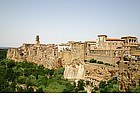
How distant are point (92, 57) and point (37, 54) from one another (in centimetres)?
67

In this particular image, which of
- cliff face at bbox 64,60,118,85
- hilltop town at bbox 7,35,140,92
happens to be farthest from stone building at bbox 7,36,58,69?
cliff face at bbox 64,60,118,85

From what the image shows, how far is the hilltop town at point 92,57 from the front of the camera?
309 centimetres

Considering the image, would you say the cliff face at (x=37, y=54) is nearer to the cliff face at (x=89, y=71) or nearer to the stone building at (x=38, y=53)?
the stone building at (x=38, y=53)

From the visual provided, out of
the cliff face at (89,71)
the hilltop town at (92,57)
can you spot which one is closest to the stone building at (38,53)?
the hilltop town at (92,57)

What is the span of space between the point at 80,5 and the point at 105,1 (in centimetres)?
32

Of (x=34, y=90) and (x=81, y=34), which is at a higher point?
(x=81, y=34)

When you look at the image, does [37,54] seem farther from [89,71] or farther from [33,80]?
[89,71]

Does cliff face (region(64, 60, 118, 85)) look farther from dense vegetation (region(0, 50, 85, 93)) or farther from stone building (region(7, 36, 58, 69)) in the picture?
stone building (region(7, 36, 58, 69))

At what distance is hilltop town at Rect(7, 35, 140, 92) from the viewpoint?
3088 mm
